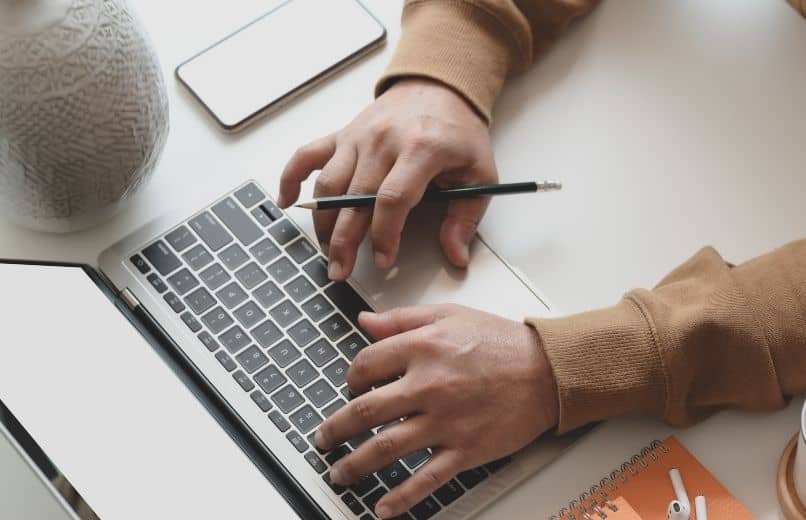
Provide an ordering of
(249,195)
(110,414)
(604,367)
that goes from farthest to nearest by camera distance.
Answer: (249,195) < (604,367) < (110,414)

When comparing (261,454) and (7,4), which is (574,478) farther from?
(7,4)

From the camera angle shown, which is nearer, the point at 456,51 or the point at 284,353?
the point at 284,353

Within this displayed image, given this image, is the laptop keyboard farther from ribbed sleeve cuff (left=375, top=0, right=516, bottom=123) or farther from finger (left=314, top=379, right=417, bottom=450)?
ribbed sleeve cuff (left=375, top=0, right=516, bottom=123)

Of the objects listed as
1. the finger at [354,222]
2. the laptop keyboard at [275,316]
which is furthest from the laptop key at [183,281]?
the finger at [354,222]

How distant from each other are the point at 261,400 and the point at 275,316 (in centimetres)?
7

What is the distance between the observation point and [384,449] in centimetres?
75

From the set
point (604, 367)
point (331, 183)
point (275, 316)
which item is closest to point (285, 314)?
point (275, 316)

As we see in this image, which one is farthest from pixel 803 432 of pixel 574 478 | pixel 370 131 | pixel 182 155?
pixel 182 155

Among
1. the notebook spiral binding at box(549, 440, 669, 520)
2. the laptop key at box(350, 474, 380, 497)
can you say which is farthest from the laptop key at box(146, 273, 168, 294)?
the notebook spiral binding at box(549, 440, 669, 520)

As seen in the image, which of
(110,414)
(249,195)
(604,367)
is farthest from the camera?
(249,195)

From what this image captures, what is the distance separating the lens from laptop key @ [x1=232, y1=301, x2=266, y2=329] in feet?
2.72

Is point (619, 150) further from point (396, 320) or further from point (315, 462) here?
point (315, 462)

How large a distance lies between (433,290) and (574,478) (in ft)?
0.57

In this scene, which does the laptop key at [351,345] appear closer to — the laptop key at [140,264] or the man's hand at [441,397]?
the man's hand at [441,397]
